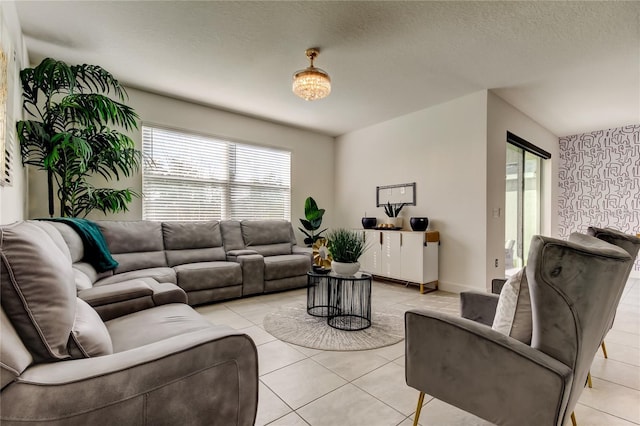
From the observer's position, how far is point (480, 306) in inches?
69.3

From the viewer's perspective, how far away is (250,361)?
1.10 metres

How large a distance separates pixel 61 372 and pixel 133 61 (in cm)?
320

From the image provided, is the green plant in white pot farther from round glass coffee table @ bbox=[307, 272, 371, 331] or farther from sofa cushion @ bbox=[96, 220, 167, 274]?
sofa cushion @ bbox=[96, 220, 167, 274]

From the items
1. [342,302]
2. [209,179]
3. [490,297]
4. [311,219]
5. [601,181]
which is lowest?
[342,302]

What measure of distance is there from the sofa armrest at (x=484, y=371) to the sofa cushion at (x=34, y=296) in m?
1.24

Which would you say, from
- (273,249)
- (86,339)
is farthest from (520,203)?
(86,339)

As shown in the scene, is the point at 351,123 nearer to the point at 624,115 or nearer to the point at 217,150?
the point at 217,150

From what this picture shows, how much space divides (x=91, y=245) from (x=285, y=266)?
2064 millimetres

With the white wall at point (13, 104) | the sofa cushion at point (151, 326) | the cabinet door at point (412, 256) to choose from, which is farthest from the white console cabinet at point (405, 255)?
the white wall at point (13, 104)

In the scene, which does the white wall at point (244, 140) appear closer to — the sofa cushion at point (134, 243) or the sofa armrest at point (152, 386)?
the sofa cushion at point (134, 243)

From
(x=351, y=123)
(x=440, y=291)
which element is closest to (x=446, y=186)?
(x=440, y=291)

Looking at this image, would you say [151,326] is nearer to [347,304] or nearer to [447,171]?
[347,304]

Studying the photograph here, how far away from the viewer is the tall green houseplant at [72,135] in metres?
2.58

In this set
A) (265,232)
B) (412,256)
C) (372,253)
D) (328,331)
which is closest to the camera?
(328,331)
